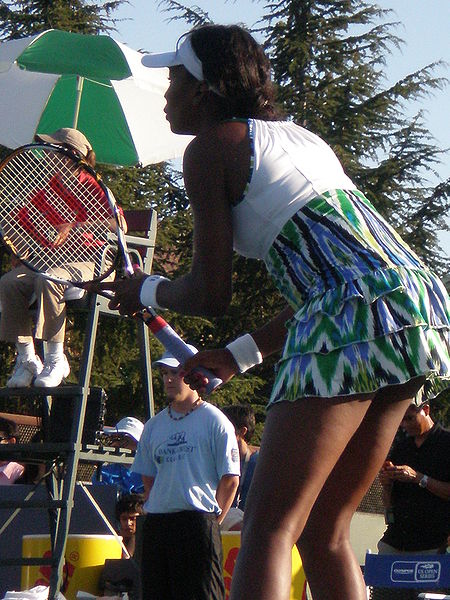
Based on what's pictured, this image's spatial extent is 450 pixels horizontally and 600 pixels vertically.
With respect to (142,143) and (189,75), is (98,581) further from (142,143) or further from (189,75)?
(189,75)

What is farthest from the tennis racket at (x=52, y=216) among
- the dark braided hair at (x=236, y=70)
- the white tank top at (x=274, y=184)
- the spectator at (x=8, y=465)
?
the spectator at (x=8, y=465)

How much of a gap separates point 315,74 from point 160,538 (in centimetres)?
1835

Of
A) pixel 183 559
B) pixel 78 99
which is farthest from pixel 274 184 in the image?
pixel 78 99

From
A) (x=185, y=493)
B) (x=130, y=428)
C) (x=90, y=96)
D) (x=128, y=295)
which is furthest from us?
(x=90, y=96)

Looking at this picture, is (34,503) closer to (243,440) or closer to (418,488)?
(243,440)

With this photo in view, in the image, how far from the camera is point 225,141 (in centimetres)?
305

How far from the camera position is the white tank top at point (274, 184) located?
3.02 meters

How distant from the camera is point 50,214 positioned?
5.50m

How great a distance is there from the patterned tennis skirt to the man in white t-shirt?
302 cm

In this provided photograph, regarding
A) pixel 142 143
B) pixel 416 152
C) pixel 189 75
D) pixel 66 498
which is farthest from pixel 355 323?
pixel 416 152

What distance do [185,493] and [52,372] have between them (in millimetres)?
1248

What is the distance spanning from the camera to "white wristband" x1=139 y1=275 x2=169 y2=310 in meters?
3.35

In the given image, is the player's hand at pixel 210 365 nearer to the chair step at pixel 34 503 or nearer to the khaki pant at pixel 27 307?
the chair step at pixel 34 503

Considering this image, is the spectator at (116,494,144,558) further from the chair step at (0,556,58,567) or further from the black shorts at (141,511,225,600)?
the black shorts at (141,511,225,600)
